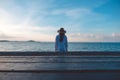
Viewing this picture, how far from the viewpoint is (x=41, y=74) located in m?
3.17

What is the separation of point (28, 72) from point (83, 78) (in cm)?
84

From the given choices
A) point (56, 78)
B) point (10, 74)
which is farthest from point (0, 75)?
point (56, 78)

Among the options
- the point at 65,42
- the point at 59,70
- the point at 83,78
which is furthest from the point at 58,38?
the point at 83,78

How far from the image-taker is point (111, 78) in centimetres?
293

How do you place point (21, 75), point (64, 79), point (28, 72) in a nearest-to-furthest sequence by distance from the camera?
point (64, 79), point (21, 75), point (28, 72)

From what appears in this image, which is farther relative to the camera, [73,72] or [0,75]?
[73,72]

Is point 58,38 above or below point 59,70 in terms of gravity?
above

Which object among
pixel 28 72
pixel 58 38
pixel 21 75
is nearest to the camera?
pixel 21 75

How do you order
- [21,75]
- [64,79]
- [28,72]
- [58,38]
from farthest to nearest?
[58,38], [28,72], [21,75], [64,79]

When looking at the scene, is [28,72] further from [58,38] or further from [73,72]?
[58,38]

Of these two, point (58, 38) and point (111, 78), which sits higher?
point (58, 38)

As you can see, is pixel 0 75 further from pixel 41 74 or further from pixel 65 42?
pixel 65 42

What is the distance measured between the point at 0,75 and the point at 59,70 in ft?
2.83

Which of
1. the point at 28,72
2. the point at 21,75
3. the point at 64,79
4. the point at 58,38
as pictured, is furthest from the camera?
the point at 58,38
